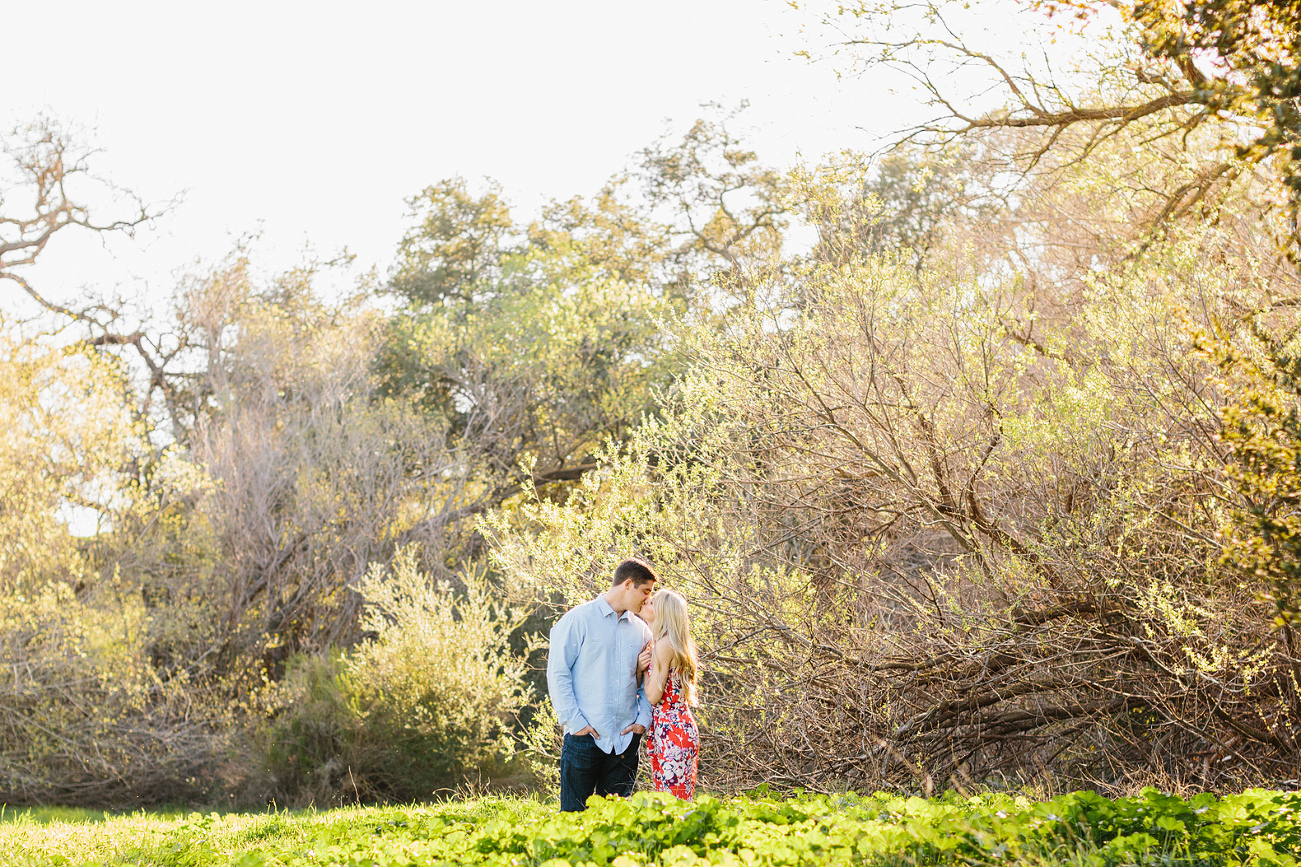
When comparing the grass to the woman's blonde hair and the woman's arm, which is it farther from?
the woman's blonde hair

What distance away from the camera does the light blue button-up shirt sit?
494 cm

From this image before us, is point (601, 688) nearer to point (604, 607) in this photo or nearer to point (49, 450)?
point (604, 607)

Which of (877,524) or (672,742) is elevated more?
(877,524)

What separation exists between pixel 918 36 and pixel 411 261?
15.7 m

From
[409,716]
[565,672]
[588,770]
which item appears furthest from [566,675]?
[409,716]

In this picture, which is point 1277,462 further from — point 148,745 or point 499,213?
point 499,213

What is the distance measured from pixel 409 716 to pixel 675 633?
6754 millimetres

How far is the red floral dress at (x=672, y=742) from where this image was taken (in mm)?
5074

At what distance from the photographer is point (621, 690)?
5.01m

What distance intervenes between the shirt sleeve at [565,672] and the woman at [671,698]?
376 mm

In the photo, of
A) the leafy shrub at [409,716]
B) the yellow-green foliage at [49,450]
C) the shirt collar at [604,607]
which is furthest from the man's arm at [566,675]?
the yellow-green foliage at [49,450]

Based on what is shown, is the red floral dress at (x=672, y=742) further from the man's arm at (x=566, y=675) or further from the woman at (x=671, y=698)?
the man's arm at (x=566, y=675)

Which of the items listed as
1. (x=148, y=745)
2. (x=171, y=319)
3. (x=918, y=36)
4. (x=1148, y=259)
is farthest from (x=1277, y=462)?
(x=171, y=319)

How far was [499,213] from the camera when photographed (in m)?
21.9
